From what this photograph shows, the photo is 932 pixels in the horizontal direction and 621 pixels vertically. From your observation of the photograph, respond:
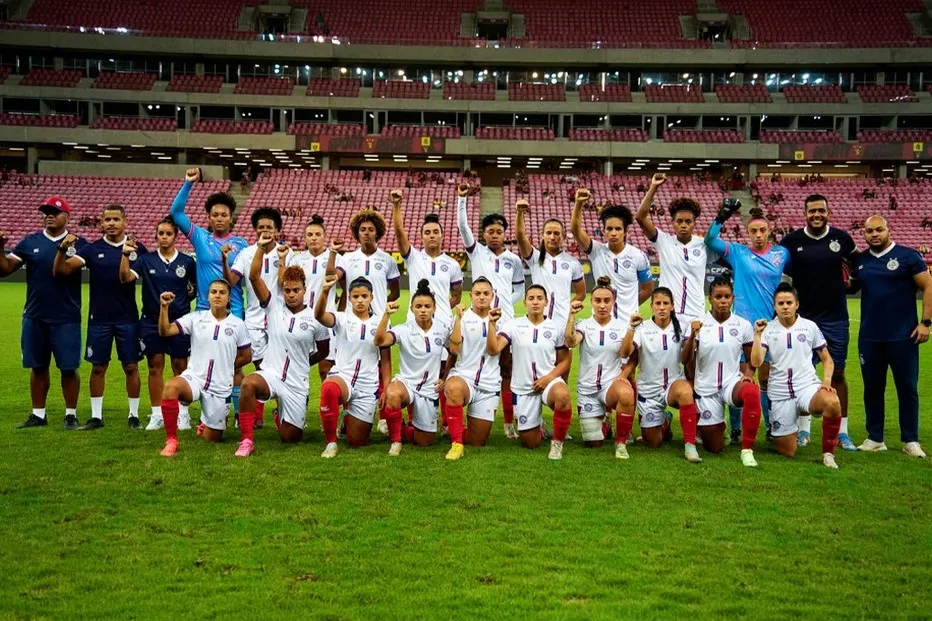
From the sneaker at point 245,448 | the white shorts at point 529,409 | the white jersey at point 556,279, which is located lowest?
the sneaker at point 245,448

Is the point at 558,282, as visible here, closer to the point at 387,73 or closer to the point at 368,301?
the point at 368,301

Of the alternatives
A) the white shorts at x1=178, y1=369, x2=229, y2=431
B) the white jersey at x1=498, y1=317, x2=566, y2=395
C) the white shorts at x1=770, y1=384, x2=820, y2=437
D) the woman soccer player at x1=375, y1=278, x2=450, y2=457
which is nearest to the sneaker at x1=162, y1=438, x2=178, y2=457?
the white shorts at x1=178, y1=369, x2=229, y2=431

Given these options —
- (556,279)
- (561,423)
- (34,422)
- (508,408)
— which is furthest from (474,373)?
(34,422)

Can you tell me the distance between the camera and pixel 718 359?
7.50 m

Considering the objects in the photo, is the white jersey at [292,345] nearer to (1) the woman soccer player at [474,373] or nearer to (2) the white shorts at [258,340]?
(2) the white shorts at [258,340]

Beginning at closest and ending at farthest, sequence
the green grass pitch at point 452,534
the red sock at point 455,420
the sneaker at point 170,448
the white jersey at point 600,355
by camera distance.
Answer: the green grass pitch at point 452,534 → the sneaker at point 170,448 → the red sock at point 455,420 → the white jersey at point 600,355

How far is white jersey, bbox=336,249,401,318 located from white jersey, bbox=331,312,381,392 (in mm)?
892

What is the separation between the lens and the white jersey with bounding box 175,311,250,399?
24.6 ft

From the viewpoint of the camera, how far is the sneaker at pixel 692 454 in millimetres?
7000

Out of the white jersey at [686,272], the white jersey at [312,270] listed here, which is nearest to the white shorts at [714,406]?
the white jersey at [686,272]

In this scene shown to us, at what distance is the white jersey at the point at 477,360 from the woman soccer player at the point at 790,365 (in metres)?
2.32

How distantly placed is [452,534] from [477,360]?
2869 mm

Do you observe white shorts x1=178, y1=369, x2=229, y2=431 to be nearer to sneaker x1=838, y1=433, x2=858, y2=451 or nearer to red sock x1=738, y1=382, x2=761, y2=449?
red sock x1=738, y1=382, x2=761, y2=449

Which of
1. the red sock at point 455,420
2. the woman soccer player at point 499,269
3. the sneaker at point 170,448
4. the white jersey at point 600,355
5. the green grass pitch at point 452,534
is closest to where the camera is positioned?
the green grass pitch at point 452,534
